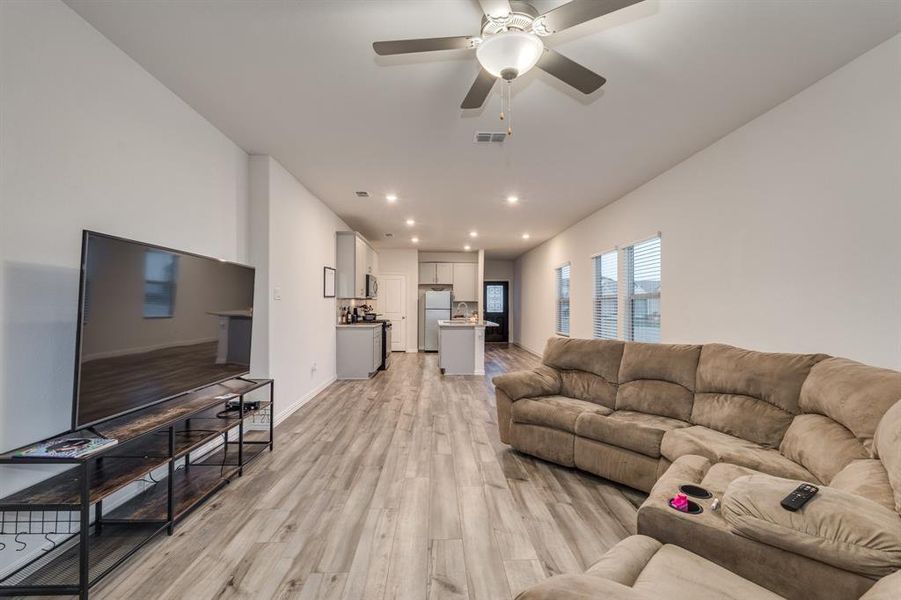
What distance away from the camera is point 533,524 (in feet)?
7.03

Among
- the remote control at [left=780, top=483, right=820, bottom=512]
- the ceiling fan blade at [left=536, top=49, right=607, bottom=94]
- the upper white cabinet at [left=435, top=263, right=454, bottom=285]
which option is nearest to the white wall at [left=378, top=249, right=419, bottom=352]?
the upper white cabinet at [left=435, top=263, right=454, bottom=285]

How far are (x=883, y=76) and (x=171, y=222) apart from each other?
4564 mm

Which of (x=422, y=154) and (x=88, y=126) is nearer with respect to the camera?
(x=88, y=126)

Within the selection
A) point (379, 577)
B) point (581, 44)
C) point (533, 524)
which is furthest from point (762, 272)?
point (379, 577)

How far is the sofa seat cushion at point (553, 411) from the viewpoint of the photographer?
2.84 metres

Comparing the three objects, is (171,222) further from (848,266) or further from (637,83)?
(848,266)

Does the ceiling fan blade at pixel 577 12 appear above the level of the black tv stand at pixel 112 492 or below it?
above

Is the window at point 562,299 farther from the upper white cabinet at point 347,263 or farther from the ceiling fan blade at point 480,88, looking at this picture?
the ceiling fan blade at point 480,88

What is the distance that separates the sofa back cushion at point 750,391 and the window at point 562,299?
4.64m

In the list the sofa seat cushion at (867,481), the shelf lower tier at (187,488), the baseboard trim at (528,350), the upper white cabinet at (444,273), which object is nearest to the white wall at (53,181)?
the shelf lower tier at (187,488)

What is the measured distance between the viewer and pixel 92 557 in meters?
1.83

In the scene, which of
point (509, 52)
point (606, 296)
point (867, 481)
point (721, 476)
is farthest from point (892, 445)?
point (606, 296)

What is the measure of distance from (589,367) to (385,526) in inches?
82.5

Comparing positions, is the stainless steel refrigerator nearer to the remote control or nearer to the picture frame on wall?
the picture frame on wall
